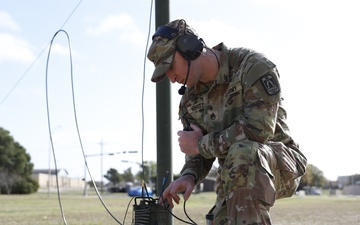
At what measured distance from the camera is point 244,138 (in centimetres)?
276

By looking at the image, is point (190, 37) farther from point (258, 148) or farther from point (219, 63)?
point (258, 148)

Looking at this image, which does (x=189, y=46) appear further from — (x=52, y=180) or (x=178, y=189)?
(x=52, y=180)

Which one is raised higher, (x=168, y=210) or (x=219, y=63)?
(x=219, y=63)

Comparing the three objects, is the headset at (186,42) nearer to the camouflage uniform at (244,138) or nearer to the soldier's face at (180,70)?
the soldier's face at (180,70)

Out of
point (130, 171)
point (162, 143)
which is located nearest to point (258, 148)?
point (162, 143)

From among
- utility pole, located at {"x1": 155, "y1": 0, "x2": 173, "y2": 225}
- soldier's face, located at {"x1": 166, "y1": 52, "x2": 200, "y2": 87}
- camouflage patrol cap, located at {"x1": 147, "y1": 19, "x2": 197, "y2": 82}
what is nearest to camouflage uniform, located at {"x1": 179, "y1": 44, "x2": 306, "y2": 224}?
soldier's face, located at {"x1": 166, "y1": 52, "x2": 200, "y2": 87}

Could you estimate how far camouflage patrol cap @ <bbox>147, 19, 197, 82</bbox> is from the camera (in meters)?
3.03

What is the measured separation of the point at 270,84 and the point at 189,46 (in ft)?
1.51

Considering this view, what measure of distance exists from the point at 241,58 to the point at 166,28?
1.45ft

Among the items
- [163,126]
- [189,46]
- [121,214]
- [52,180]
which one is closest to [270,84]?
[189,46]

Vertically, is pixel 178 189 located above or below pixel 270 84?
below

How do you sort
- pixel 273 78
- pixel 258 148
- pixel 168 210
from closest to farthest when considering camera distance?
pixel 258 148
pixel 273 78
pixel 168 210

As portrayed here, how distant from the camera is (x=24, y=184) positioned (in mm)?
78375

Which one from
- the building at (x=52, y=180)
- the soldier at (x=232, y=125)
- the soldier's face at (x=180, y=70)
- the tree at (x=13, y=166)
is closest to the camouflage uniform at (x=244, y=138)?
the soldier at (x=232, y=125)
